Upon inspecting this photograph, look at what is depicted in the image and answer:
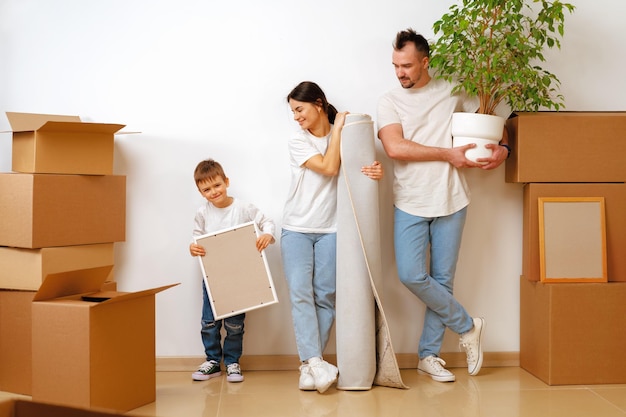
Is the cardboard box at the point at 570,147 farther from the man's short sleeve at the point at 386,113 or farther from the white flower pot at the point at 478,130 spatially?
the man's short sleeve at the point at 386,113

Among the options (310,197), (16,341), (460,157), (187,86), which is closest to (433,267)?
(460,157)

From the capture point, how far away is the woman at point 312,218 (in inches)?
122

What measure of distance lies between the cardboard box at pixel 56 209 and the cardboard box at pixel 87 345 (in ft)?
0.92

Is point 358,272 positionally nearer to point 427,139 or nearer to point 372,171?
point 372,171

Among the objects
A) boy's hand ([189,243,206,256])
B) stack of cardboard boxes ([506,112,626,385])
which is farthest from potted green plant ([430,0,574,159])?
boy's hand ([189,243,206,256])

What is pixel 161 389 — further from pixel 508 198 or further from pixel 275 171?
pixel 508 198

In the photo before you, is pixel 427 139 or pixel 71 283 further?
pixel 427 139

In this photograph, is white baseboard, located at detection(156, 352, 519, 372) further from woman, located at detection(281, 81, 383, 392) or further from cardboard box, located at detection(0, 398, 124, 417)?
cardboard box, located at detection(0, 398, 124, 417)

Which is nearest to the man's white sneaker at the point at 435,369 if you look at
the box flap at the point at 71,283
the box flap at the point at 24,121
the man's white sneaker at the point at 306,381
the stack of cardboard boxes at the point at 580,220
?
the stack of cardboard boxes at the point at 580,220

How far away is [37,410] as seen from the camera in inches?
34.1

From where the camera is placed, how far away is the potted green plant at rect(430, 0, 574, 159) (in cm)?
302

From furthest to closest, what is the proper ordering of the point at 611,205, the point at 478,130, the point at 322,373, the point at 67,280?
the point at 611,205
the point at 478,130
the point at 322,373
the point at 67,280

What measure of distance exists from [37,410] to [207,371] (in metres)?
2.43

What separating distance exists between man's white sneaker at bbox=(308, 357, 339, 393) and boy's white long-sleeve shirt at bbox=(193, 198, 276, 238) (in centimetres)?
61
